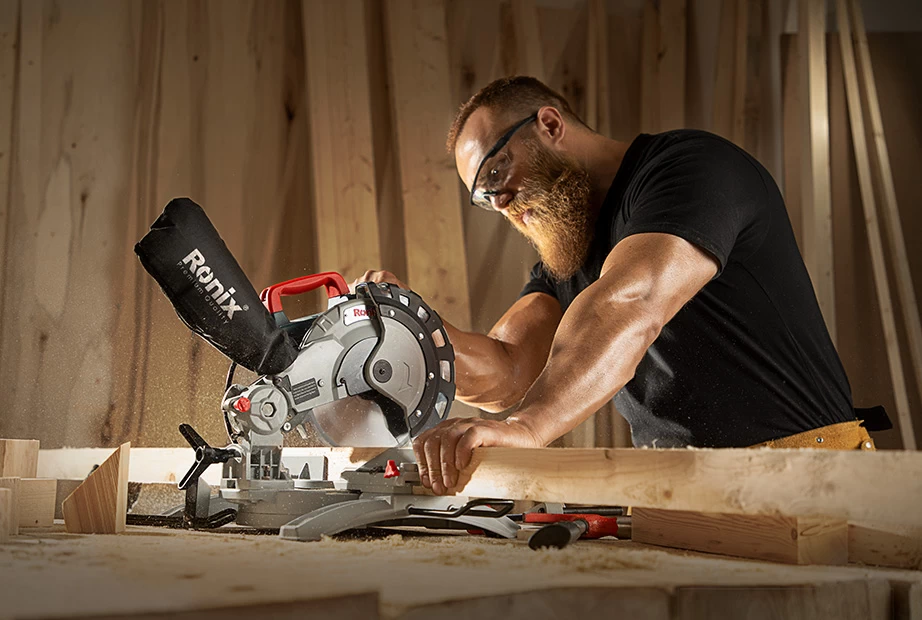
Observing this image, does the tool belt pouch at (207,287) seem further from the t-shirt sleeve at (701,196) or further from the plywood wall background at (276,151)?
the plywood wall background at (276,151)

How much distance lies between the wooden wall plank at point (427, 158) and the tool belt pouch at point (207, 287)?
5.29 feet

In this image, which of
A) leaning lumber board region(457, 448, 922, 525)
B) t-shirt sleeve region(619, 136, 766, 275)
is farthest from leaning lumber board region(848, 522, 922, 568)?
t-shirt sleeve region(619, 136, 766, 275)

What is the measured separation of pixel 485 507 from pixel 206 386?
1.90 metres

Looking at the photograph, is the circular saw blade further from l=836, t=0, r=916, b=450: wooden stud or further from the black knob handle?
l=836, t=0, r=916, b=450: wooden stud

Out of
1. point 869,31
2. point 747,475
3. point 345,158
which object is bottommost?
point 747,475

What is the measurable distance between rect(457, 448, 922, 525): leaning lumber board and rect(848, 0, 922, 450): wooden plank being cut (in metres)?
2.38

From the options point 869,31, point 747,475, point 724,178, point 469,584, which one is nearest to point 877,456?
point 747,475

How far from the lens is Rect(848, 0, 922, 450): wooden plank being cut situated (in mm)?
3273

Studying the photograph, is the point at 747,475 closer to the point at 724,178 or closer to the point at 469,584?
the point at 469,584

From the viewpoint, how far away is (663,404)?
2229 mm

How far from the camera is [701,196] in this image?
73.1 inches

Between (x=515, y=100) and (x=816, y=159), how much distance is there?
145 cm

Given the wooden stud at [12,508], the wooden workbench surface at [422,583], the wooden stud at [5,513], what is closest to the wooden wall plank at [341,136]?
the wooden stud at [12,508]

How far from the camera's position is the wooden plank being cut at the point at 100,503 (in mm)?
1502
